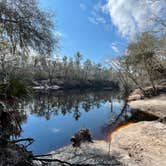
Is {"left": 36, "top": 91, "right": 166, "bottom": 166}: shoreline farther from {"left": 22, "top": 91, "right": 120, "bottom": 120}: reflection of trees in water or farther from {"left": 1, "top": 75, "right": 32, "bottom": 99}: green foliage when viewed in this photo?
{"left": 22, "top": 91, "right": 120, "bottom": 120}: reflection of trees in water

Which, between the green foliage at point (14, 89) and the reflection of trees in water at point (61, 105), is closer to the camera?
the green foliage at point (14, 89)

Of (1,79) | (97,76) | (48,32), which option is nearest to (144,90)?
(48,32)

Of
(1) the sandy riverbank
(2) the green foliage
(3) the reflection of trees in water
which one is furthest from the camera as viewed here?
(3) the reflection of trees in water

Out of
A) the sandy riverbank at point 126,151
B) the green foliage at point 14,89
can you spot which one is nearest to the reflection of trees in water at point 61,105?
the sandy riverbank at point 126,151

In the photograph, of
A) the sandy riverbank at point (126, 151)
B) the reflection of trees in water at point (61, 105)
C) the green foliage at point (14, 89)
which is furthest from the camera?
the reflection of trees in water at point (61, 105)

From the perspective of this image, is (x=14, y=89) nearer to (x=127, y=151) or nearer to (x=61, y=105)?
(x=127, y=151)

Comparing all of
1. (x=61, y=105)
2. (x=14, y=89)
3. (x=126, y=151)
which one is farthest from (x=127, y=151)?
(x=61, y=105)

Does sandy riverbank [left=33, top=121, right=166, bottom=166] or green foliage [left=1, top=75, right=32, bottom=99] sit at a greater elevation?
green foliage [left=1, top=75, right=32, bottom=99]

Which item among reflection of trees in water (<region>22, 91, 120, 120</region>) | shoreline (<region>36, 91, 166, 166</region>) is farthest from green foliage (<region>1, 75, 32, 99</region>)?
reflection of trees in water (<region>22, 91, 120, 120</region>)

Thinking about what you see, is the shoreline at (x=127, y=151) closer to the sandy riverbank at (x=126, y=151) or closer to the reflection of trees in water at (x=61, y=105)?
the sandy riverbank at (x=126, y=151)

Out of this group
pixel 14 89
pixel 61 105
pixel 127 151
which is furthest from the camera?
pixel 61 105

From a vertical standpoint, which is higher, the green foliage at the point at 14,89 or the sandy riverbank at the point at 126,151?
the green foliage at the point at 14,89

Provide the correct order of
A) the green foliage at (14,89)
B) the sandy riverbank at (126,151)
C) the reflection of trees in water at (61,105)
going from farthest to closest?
the reflection of trees in water at (61,105), the sandy riverbank at (126,151), the green foliage at (14,89)

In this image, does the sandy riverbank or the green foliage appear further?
the sandy riverbank
